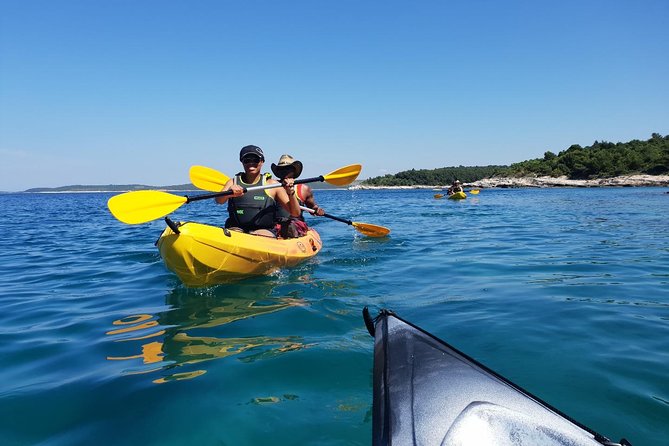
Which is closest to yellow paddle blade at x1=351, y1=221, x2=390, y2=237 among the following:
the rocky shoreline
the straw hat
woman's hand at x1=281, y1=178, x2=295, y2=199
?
the straw hat

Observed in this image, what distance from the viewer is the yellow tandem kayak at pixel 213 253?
16.7ft

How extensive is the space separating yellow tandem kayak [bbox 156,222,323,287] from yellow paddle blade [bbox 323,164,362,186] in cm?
230

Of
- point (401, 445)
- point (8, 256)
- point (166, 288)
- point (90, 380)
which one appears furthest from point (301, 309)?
point (8, 256)

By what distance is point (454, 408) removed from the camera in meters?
1.82

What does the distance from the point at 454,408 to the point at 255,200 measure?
523 cm

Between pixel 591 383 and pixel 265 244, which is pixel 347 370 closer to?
pixel 591 383

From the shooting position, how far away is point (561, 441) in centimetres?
167

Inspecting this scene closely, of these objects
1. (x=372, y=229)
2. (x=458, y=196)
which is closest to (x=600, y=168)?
(x=458, y=196)

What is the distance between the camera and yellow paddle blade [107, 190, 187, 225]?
505cm

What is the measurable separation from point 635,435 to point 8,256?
1170 cm

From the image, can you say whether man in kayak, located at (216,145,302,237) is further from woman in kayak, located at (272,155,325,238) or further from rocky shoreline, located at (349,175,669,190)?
rocky shoreline, located at (349,175,669,190)

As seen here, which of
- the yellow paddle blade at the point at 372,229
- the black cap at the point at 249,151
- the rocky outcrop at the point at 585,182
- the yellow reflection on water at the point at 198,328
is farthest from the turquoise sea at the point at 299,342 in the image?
the rocky outcrop at the point at 585,182

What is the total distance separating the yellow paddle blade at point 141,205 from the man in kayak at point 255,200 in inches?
40.4

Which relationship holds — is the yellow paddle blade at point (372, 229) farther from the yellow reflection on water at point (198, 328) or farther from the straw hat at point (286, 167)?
the yellow reflection on water at point (198, 328)
